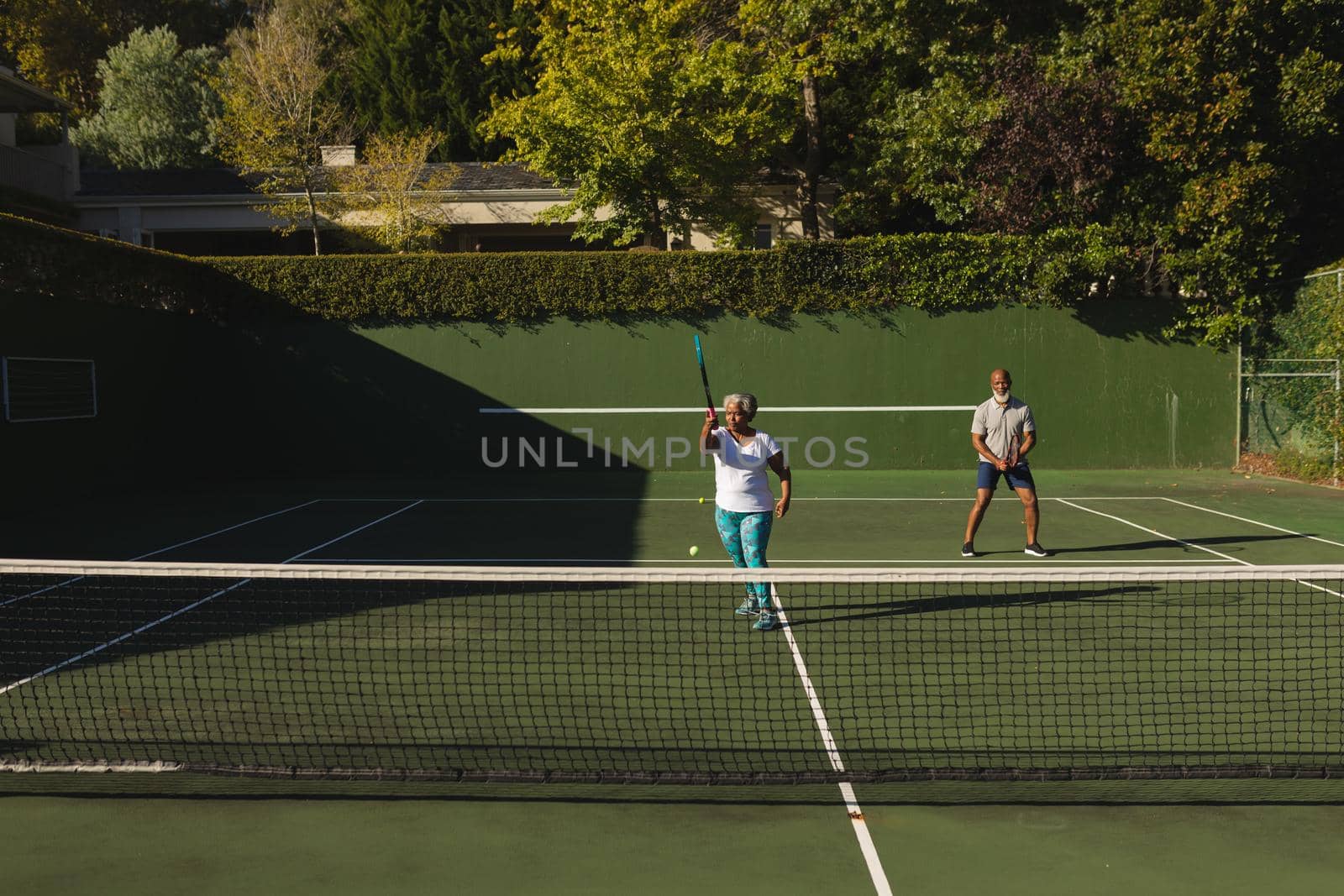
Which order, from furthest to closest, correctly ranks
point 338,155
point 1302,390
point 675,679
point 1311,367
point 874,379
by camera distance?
point 338,155, point 874,379, point 1302,390, point 1311,367, point 675,679

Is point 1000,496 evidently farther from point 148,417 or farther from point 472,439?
point 148,417

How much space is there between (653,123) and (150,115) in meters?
23.6

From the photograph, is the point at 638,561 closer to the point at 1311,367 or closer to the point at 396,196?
the point at 1311,367

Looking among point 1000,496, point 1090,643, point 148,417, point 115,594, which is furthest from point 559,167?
point 1090,643

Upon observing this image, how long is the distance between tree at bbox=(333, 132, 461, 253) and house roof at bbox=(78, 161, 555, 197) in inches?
31.6

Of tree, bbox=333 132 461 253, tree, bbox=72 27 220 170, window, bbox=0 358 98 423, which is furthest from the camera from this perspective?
tree, bbox=72 27 220 170

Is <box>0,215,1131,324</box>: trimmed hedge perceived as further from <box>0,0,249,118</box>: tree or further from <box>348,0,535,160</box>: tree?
<box>0,0,249,118</box>: tree

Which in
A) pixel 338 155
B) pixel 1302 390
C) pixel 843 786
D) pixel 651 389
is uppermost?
pixel 338 155

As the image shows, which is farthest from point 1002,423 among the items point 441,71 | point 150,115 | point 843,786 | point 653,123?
point 150,115

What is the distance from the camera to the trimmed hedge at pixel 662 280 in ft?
64.8

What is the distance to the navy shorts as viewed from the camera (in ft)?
34.9

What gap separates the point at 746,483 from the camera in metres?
7.85

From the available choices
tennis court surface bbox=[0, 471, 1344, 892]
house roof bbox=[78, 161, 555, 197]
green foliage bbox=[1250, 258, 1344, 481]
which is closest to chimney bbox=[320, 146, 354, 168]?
house roof bbox=[78, 161, 555, 197]

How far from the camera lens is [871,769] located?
5234mm
